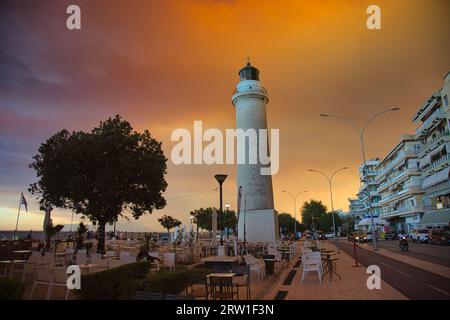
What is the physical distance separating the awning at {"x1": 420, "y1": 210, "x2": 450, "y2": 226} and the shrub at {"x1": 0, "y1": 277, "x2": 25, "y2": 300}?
137 ft

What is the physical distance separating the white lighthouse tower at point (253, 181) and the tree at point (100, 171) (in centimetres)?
1654

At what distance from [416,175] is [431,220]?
14.1 meters

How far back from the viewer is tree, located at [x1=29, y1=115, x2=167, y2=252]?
17.3m

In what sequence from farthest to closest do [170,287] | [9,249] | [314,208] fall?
[314,208], [9,249], [170,287]

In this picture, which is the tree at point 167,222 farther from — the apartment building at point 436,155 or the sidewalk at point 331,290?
the apartment building at point 436,155

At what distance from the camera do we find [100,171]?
1758cm

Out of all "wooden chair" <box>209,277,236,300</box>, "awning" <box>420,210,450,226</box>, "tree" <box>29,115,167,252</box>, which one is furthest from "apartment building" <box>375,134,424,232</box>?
"wooden chair" <box>209,277,236,300</box>

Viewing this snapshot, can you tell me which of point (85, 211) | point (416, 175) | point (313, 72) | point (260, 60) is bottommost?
point (85, 211)

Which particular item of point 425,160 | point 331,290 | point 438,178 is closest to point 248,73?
point 438,178

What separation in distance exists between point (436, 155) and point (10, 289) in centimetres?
4939

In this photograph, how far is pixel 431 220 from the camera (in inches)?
1578

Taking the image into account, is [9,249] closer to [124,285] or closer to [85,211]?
[85,211]

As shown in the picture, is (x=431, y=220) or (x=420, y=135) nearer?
(x=431, y=220)
